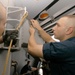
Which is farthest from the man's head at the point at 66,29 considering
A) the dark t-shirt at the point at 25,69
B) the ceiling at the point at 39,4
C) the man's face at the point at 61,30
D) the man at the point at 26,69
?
the dark t-shirt at the point at 25,69

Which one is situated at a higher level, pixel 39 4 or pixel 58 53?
pixel 39 4

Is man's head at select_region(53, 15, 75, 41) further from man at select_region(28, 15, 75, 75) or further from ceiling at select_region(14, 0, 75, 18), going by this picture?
ceiling at select_region(14, 0, 75, 18)

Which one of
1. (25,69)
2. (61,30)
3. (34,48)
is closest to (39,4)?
(61,30)

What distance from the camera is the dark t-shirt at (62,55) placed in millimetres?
1228

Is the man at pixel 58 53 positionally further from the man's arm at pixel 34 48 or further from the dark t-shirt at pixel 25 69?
the dark t-shirt at pixel 25 69

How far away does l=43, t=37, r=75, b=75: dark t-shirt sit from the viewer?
48.3 inches

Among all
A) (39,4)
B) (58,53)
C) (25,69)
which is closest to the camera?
(58,53)

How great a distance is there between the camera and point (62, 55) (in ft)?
4.03

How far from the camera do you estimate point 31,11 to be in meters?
3.04

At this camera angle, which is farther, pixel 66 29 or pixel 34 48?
pixel 66 29

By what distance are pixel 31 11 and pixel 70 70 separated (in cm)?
197

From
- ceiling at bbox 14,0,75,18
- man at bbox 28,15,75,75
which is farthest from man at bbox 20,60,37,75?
man at bbox 28,15,75,75

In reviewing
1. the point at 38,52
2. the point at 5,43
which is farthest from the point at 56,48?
the point at 5,43

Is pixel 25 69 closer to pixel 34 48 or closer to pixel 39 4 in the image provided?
pixel 39 4
